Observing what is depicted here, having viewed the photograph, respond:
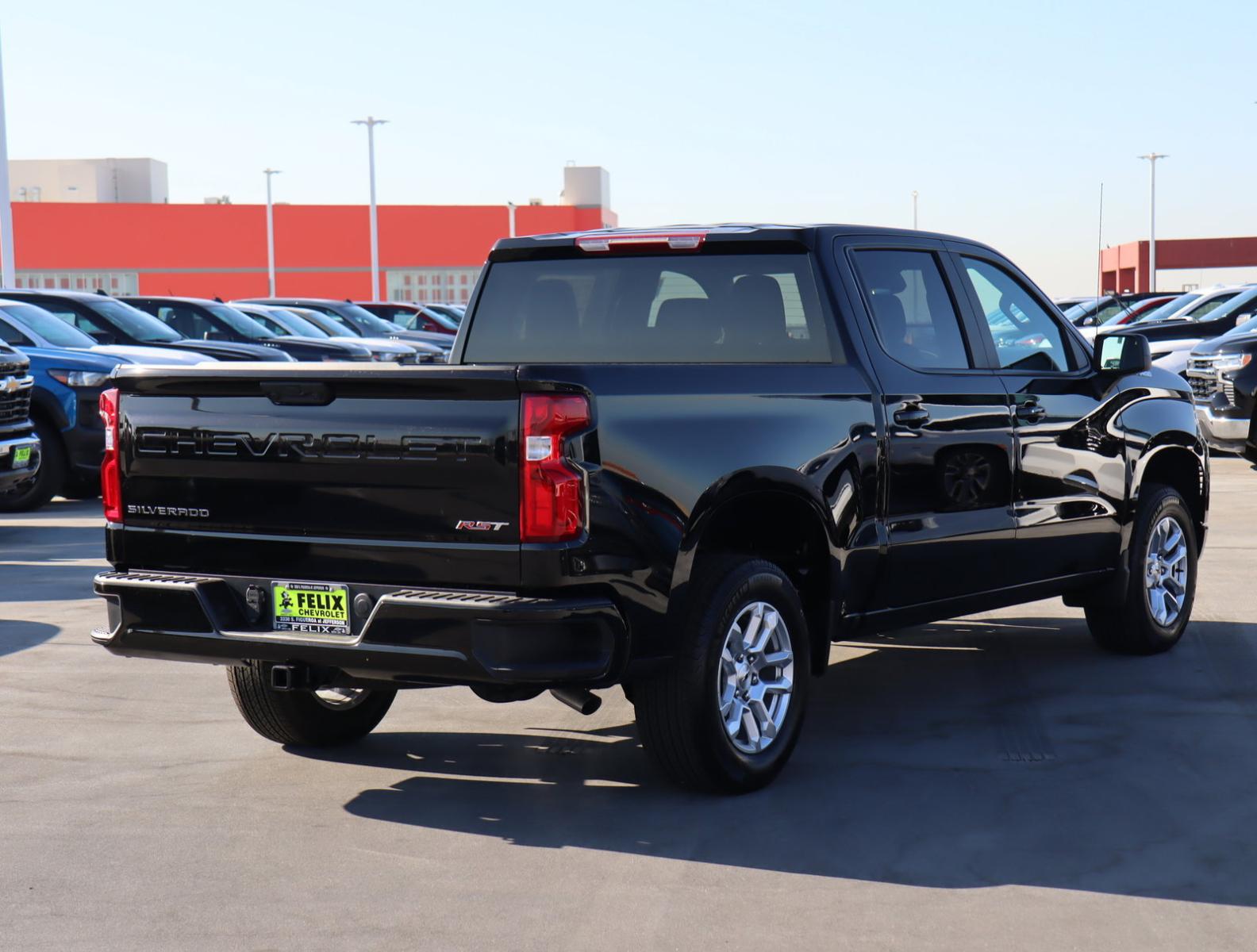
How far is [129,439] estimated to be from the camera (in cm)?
582

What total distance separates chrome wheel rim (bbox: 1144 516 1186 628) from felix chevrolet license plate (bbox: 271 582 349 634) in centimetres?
428

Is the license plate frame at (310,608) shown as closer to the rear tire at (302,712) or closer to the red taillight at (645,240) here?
the rear tire at (302,712)

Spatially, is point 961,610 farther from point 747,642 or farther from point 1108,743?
point 747,642

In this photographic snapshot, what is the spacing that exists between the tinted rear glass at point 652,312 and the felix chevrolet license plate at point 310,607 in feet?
5.58

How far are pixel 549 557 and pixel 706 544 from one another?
0.98 meters

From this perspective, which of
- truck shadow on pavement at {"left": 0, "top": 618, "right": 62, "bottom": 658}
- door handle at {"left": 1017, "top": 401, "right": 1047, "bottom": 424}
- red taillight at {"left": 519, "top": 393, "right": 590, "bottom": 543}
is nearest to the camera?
red taillight at {"left": 519, "top": 393, "right": 590, "bottom": 543}

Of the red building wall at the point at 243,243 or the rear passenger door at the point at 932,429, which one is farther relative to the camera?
the red building wall at the point at 243,243

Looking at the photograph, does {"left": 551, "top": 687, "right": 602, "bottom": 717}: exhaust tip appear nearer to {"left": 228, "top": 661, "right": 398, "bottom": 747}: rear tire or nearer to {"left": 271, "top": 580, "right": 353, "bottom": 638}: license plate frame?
{"left": 271, "top": 580, "right": 353, "bottom": 638}: license plate frame

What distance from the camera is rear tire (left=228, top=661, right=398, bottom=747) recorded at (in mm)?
6477

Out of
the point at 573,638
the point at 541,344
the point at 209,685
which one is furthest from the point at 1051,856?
the point at 209,685

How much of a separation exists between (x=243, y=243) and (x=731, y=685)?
216 feet

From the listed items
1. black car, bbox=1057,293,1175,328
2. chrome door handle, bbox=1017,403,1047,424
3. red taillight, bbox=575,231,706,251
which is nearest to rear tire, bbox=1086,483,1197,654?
chrome door handle, bbox=1017,403,1047,424

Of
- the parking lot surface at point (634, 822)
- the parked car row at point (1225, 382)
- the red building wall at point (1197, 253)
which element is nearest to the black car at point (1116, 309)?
the parked car row at point (1225, 382)

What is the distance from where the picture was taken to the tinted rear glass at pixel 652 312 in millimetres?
6500
